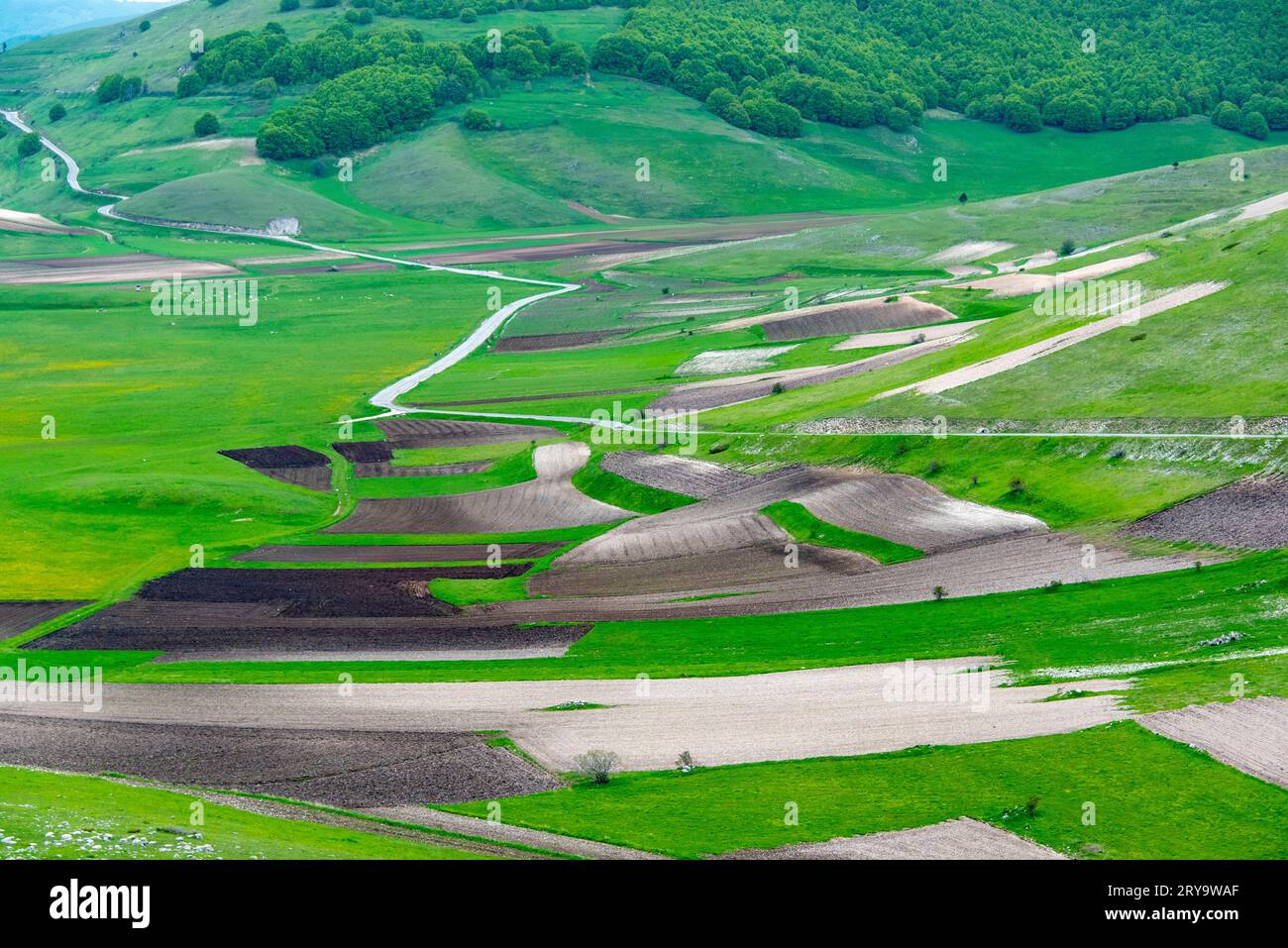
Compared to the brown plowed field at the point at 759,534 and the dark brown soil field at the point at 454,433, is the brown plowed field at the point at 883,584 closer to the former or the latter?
the brown plowed field at the point at 759,534

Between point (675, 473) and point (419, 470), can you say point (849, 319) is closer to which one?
point (419, 470)

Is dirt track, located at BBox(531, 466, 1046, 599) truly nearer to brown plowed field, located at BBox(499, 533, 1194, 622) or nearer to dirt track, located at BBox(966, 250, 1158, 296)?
brown plowed field, located at BBox(499, 533, 1194, 622)

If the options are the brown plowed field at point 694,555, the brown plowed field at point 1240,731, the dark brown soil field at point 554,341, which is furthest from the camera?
the dark brown soil field at point 554,341

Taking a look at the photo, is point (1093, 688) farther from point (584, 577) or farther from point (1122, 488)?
point (584, 577)

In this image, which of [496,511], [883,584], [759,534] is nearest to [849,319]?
[496,511]

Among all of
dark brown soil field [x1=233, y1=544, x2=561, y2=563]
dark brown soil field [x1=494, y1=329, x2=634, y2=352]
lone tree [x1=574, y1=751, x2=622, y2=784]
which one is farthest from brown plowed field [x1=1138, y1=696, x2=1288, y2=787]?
dark brown soil field [x1=494, y1=329, x2=634, y2=352]

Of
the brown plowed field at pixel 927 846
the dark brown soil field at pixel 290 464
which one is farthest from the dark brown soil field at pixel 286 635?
the dark brown soil field at pixel 290 464

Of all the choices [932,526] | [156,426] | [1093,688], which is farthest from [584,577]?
[156,426]
